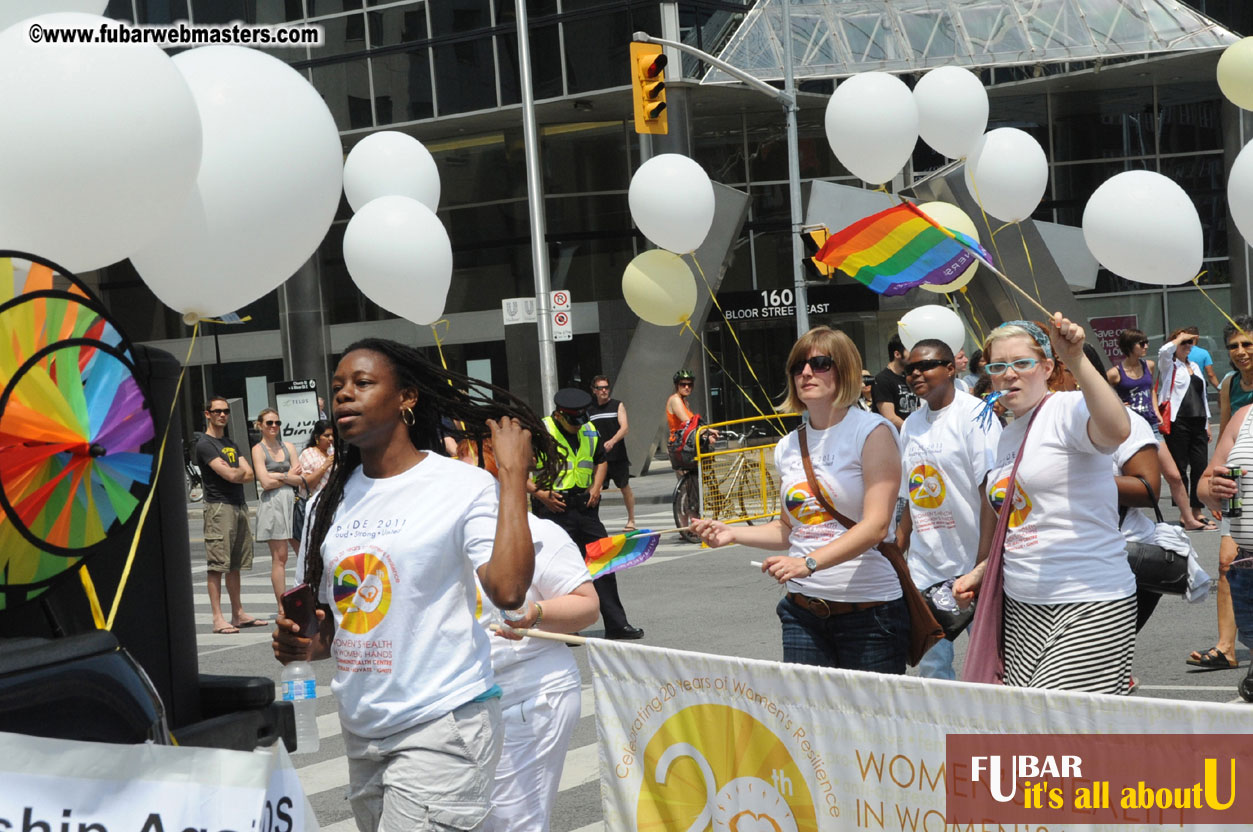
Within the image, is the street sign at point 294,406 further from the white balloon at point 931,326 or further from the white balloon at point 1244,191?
the white balloon at point 1244,191

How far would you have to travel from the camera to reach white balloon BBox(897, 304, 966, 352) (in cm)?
1407

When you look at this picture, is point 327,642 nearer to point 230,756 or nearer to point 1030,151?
point 230,756

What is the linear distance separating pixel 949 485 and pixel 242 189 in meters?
3.84

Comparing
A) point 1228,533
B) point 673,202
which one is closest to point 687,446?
point 673,202

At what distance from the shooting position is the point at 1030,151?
44.3ft

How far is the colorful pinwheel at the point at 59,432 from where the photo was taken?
8.27ft

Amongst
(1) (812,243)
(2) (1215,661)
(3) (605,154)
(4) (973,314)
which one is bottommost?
(2) (1215,661)

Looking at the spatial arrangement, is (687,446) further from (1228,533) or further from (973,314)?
(1228,533)

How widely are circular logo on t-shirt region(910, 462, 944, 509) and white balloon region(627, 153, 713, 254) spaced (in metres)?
8.92

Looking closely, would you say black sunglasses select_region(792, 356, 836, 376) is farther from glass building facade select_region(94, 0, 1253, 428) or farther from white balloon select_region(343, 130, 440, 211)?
glass building facade select_region(94, 0, 1253, 428)

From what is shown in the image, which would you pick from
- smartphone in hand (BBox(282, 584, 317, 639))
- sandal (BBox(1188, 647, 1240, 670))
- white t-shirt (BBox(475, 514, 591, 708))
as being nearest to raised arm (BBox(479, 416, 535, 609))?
smartphone in hand (BBox(282, 584, 317, 639))

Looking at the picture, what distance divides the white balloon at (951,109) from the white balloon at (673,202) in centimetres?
255

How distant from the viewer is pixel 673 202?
1508 centimetres

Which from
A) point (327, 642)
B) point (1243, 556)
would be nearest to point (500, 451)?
point (327, 642)
